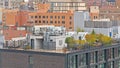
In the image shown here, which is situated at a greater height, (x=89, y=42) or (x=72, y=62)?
(x=89, y=42)

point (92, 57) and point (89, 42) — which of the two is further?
point (89, 42)

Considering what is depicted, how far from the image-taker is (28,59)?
140ft

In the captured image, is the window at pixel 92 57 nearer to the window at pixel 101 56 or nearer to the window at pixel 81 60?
the window at pixel 101 56

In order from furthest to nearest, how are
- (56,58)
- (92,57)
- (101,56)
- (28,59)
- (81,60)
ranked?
(101,56)
(92,57)
(81,60)
(28,59)
(56,58)

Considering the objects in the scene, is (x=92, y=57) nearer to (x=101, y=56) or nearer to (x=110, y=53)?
(x=101, y=56)

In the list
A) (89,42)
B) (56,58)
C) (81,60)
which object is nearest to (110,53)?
(89,42)

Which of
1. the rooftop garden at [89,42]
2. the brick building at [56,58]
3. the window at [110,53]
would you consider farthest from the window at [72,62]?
the window at [110,53]

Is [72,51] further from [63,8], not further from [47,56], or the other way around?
[63,8]

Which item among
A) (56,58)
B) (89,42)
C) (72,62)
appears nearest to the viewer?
(56,58)

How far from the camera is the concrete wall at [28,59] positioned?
134 ft

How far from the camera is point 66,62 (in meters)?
40.3

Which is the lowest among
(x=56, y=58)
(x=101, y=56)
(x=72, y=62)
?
(x=72, y=62)

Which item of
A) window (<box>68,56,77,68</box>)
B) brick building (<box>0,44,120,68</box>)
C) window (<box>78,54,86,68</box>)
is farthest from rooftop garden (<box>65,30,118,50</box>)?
window (<box>68,56,77,68</box>)

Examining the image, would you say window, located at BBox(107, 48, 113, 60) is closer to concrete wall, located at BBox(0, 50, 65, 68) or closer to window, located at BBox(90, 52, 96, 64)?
window, located at BBox(90, 52, 96, 64)
